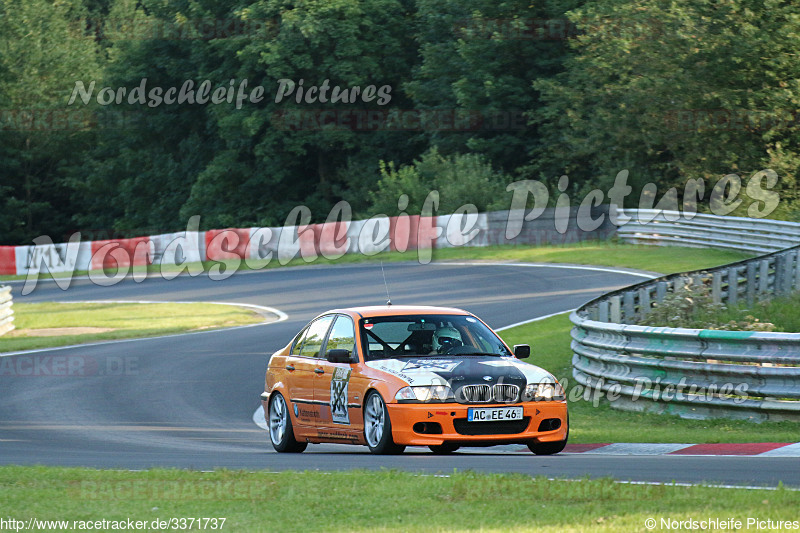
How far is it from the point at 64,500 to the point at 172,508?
2.83 ft

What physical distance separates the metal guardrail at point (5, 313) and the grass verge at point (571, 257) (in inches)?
435

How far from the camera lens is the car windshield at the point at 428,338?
1102cm

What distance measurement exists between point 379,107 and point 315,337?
43969mm

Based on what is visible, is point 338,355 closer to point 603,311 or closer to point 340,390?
point 340,390

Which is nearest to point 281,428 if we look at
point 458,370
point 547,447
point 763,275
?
point 458,370

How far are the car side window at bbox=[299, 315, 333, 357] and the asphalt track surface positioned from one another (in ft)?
3.38

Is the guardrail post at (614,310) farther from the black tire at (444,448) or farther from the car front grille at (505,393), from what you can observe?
the car front grille at (505,393)

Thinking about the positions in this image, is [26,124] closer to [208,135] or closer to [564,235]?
[208,135]

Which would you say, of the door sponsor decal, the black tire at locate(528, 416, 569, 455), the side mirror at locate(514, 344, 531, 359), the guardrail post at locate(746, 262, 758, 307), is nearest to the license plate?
the black tire at locate(528, 416, 569, 455)

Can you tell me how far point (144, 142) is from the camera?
209 ft

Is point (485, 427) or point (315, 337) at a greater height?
point (315, 337)

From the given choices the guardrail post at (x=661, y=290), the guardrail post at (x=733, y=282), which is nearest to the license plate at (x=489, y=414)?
the guardrail post at (x=661, y=290)

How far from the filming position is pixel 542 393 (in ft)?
33.7

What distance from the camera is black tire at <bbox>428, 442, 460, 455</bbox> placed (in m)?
10.1
